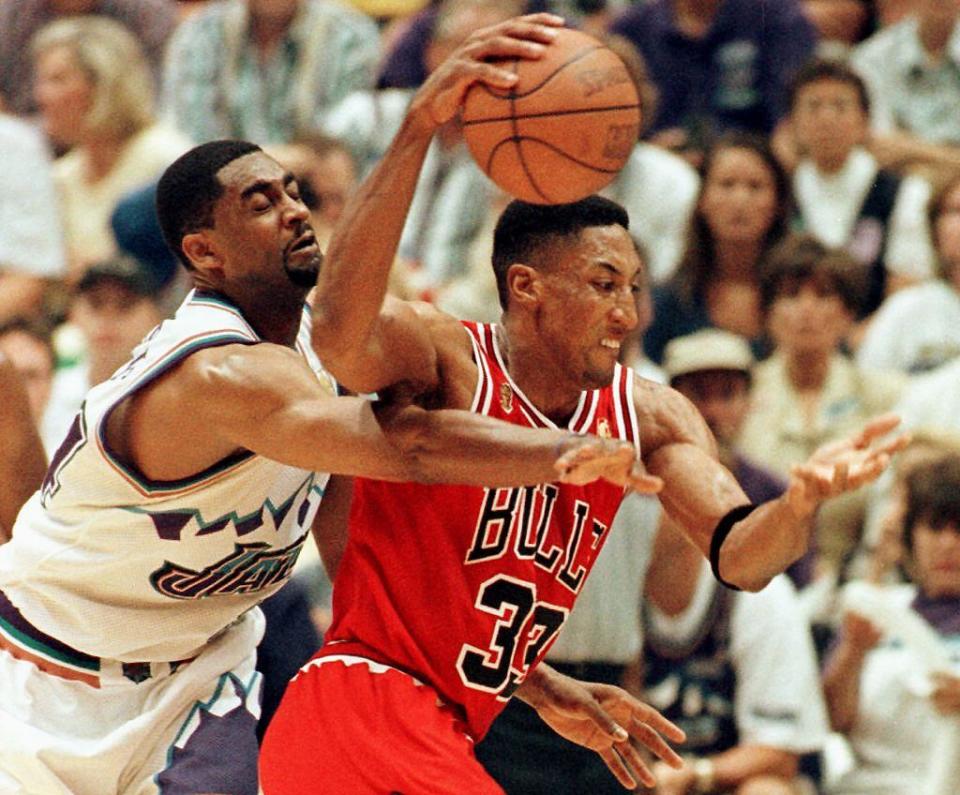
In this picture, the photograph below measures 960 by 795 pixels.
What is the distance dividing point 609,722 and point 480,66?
5.89ft

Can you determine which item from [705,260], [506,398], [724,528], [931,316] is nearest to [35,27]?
[705,260]

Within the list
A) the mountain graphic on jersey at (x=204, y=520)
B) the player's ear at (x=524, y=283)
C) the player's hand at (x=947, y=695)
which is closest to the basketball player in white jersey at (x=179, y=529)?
the mountain graphic on jersey at (x=204, y=520)

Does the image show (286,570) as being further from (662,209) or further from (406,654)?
(662,209)

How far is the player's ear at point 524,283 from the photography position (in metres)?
4.37

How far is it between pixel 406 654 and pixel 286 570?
580mm

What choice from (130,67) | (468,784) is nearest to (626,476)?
(468,784)

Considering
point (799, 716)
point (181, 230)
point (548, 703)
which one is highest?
point (181, 230)

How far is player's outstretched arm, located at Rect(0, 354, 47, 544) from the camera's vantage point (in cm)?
512

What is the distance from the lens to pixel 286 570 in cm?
479

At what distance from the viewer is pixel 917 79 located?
369 inches

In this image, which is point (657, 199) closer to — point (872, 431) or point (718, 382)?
point (718, 382)

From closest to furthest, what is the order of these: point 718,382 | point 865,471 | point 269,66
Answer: point 865,471 → point 718,382 → point 269,66

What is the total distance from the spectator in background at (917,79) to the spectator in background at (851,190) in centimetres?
34

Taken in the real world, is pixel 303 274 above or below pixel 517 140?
below
